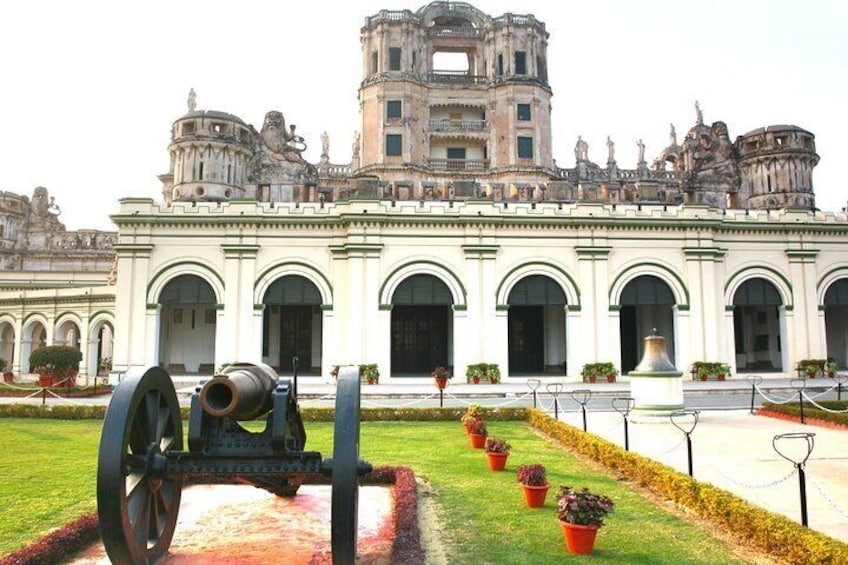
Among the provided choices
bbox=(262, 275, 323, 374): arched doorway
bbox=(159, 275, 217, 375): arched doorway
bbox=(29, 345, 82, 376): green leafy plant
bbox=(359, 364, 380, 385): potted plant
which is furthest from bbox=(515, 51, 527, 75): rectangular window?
bbox=(29, 345, 82, 376): green leafy plant

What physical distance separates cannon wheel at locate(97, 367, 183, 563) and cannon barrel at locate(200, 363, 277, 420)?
67 cm

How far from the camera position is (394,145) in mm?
45219

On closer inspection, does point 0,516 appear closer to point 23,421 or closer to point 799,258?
point 23,421

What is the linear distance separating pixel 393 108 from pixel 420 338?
64.3 ft

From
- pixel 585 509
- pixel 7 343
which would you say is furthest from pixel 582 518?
pixel 7 343

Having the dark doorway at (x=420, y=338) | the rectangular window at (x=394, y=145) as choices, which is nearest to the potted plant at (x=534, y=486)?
the dark doorway at (x=420, y=338)

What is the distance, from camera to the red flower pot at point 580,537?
22.5 ft

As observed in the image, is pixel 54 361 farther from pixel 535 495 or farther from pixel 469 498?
pixel 535 495

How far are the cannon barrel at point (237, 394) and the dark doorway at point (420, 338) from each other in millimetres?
25969

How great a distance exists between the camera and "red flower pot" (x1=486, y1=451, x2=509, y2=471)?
1104cm

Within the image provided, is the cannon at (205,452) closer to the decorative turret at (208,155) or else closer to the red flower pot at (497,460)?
the red flower pot at (497,460)

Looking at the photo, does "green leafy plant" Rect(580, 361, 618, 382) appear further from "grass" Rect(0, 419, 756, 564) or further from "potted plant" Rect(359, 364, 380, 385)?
Result: "grass" Rect(0, 419, 756, 564)

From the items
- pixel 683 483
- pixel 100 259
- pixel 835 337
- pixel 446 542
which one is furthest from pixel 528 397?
pixel 100 259

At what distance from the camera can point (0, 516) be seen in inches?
325
